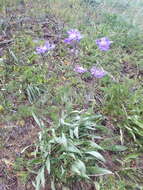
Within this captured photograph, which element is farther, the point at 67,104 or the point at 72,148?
the point at 67,104

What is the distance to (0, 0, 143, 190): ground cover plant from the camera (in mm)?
1863

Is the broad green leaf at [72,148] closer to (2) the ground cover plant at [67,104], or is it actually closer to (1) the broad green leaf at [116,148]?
(2) the ground cover plant at [67,104]

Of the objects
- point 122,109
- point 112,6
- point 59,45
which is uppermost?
point 112,6

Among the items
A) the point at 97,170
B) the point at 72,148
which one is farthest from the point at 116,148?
the point at 72,148

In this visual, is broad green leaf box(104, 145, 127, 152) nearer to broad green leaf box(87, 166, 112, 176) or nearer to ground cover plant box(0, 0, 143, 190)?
ground cover plant box(0, 0, 143, 190)

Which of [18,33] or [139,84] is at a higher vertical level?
[18,33]

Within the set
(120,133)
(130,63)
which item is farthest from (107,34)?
(120,133)

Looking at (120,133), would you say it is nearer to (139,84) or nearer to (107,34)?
(139,84)

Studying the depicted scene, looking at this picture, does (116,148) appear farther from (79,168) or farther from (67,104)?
(67,104)

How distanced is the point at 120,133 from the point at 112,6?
2876 mm

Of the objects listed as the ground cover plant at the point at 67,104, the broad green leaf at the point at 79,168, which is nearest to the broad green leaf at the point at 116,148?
the ground cover plant at the point at 67,104

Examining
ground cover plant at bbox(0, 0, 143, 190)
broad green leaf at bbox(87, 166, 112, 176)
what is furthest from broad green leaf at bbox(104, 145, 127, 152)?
broad green leaf at bbox(87, 166, 112, 176)

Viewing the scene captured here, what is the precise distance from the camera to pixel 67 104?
2248 millimetres

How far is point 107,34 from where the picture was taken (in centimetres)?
357
